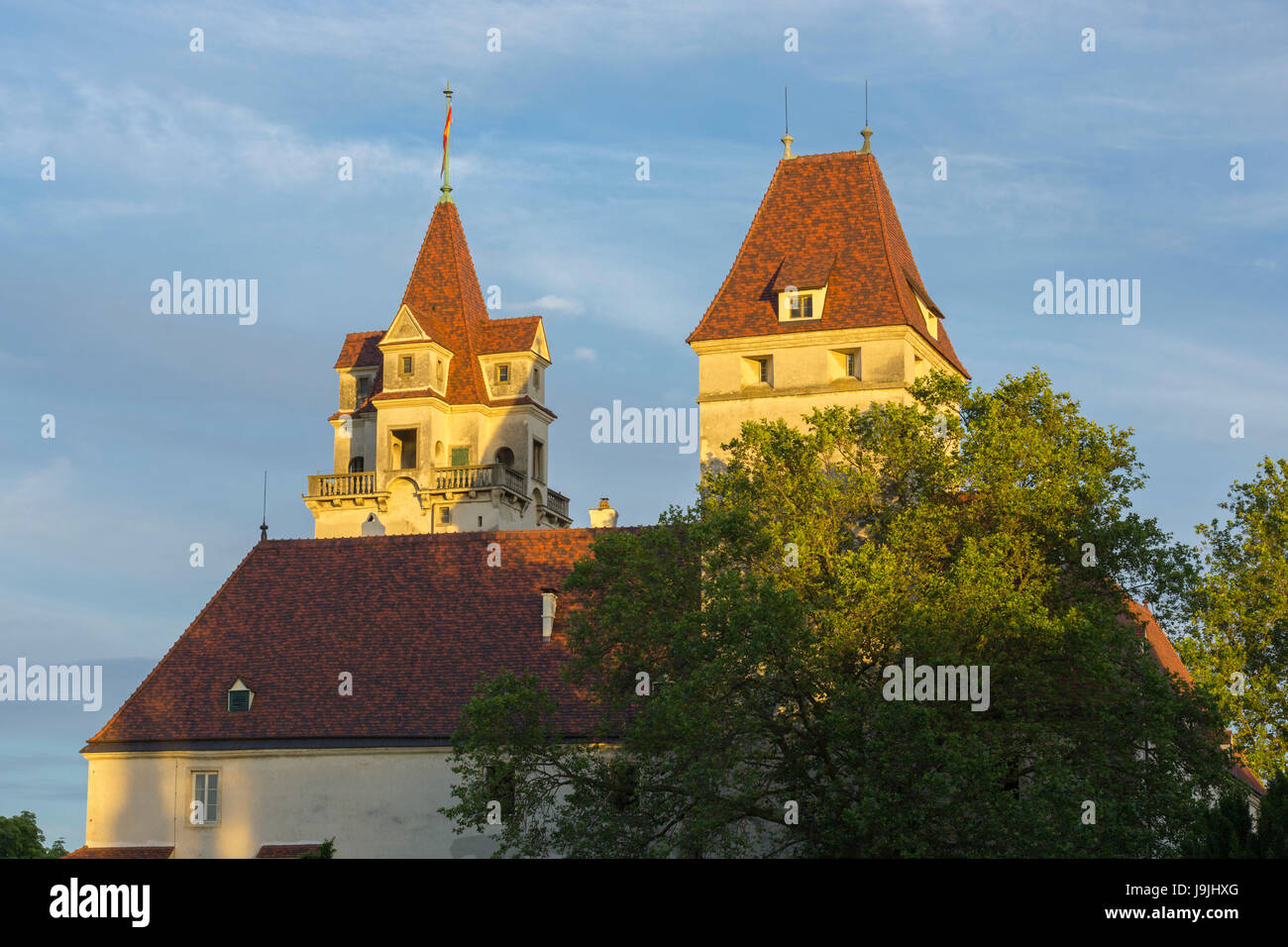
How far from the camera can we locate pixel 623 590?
37.8 m

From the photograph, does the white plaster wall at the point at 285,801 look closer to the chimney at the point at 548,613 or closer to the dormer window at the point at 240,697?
the dormer window at the point at 240,697

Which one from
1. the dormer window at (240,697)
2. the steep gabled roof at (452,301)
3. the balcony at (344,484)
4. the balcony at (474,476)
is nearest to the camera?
the dormer window at (240,697)

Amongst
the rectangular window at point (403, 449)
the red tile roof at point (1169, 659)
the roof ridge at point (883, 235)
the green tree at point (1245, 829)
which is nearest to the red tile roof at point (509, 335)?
the rectangular window at point (403, 449)

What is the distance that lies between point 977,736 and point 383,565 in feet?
76.0

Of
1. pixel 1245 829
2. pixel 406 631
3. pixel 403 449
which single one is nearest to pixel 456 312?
pixel 403 449

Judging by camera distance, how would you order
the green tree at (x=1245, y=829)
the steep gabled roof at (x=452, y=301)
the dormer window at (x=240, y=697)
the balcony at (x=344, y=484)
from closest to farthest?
the green tree at (x=1245, y=829) < the dormer window at (x=240, y=697) < the balcony at (x=344, y=484) < the steep gabled roof at (x=452, y=301)

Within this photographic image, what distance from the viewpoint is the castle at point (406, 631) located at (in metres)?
46.3

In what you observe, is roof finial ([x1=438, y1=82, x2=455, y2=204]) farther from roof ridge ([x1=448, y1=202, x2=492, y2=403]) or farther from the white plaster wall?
the white plaster wall

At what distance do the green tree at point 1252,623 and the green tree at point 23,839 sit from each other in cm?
5116

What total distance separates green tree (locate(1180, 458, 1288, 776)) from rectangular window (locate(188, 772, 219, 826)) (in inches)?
1148

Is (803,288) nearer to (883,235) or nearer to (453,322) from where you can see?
(883,235)
